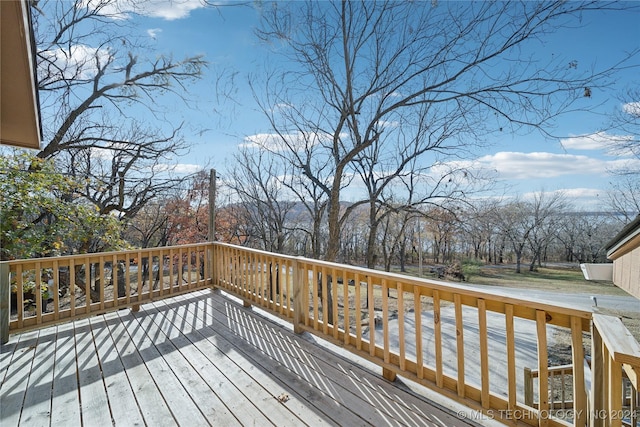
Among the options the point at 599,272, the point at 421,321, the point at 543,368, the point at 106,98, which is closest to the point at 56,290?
the point at 421,321

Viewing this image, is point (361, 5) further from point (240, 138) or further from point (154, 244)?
point (154, 244)

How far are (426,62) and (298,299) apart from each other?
5.36 m

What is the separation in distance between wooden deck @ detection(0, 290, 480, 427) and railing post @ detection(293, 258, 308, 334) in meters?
0.14

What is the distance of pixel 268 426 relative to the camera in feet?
5.66

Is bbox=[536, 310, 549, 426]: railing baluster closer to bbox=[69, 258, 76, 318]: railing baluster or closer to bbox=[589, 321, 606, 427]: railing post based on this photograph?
bbox=[589, 321, 606, 427]: railing post

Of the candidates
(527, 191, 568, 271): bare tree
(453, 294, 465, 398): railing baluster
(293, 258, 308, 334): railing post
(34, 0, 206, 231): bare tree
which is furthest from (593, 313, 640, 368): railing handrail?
(527, 191, 568, 271): bare tree

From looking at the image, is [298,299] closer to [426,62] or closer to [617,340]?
[617,340]

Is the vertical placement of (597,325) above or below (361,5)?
below

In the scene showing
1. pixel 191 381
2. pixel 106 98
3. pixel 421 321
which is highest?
pixel 106 98

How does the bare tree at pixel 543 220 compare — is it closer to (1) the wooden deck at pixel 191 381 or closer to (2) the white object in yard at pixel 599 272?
(2) the white object in yard at pixel 599 272

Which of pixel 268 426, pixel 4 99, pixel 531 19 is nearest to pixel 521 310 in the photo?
pixel 268 426

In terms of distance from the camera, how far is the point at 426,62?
571 cm

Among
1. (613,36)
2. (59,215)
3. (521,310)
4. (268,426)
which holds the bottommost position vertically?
(268,426)

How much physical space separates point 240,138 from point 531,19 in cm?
742
